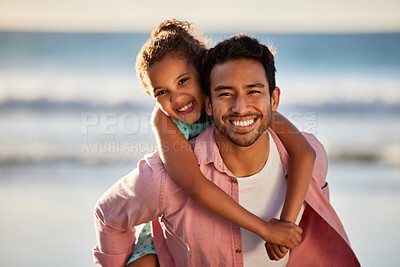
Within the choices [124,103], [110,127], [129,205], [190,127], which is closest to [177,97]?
[190,127]

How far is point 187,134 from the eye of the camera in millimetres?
2719

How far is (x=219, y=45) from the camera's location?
8.01ft

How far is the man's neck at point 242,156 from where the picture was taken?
245 centimetres

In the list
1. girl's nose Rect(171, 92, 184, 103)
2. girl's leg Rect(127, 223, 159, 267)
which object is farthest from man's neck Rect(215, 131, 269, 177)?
girl's leg Rect(127, 223, 159, 267)

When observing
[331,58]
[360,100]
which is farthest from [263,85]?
[331,58]

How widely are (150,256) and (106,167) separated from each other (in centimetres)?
376

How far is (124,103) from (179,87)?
676 cm

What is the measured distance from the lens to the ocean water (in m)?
4.23

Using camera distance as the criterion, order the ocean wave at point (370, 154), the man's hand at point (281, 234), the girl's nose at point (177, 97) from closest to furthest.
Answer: the man's hand at point (281, 234), the girl's nose at point (177, 97), the ocean wave at point (370, 154)

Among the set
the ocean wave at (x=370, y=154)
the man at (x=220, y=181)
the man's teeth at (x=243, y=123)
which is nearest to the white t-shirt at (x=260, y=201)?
the man at (x=220, y=181)

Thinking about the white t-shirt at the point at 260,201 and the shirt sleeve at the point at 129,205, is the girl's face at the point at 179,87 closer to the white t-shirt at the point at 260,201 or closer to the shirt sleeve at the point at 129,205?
the shirt sleeve at the point at 129,205

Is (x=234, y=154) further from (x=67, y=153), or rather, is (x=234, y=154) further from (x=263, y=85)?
(x=67, y=153)

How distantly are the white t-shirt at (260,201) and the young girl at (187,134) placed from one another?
104mm

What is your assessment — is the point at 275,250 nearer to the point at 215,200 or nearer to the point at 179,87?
the point at 215,200
